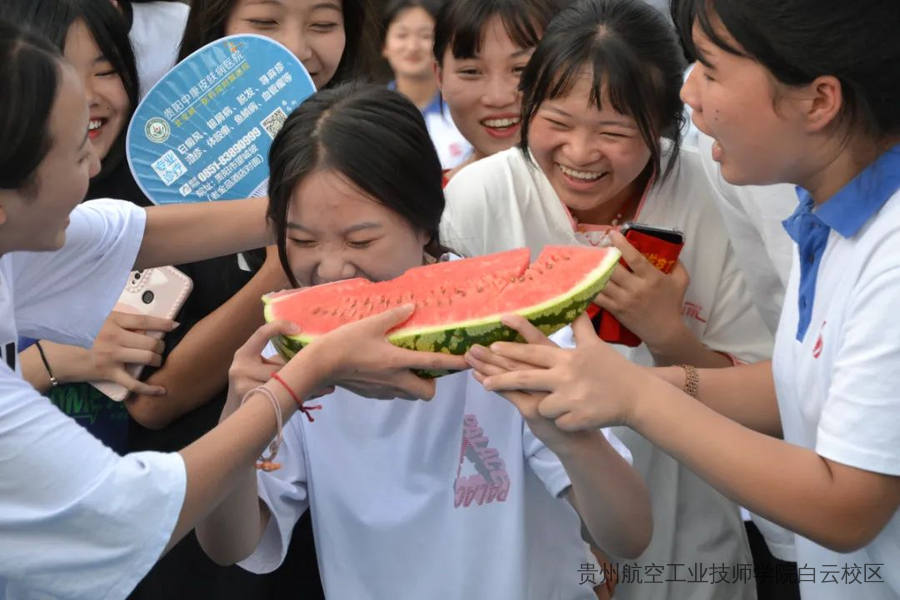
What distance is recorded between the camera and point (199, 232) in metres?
2.59

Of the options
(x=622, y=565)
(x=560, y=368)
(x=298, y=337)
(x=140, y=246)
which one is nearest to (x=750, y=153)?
(x=560, y=368)

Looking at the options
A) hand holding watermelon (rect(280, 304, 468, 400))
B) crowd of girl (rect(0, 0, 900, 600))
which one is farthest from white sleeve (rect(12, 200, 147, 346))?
hand holding watermelon (rect(280, 304, 468, 400))

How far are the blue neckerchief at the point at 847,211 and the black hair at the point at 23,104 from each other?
4.79 ft

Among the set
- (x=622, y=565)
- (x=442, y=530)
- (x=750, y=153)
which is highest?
(x=750, y=153)

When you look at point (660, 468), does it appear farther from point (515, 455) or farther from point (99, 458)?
point (99, 458)

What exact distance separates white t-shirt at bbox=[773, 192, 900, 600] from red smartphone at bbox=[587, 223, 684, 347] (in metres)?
0.38

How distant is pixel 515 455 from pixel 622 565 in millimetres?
712

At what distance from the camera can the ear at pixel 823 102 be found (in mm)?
1948

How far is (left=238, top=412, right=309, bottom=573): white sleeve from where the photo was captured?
226 cm

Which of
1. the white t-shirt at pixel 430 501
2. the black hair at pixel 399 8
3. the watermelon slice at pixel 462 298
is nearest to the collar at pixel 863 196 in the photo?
the watermelon slice at pixel 462 298

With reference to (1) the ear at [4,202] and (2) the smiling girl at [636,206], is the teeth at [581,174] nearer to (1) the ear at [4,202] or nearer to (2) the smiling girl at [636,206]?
(2) the smiling girl at [636,206]

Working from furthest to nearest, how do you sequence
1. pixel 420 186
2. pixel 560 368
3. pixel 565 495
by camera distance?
pixel 420 186, pixel 565 495, pixel 560 368

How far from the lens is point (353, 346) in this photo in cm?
197

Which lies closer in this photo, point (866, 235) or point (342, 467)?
point (866, 235)
